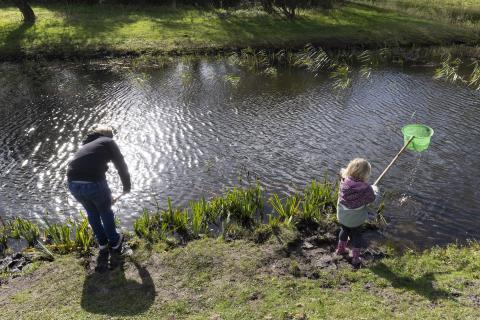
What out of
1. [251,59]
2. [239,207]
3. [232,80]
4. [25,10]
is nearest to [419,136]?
[239,207]

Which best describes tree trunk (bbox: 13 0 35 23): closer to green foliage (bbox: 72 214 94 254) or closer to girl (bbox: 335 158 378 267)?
green foliage (bbox: 72 214 94 254)

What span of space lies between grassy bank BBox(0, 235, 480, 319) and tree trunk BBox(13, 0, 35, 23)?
88.6 ft

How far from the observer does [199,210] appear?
8.91 metres

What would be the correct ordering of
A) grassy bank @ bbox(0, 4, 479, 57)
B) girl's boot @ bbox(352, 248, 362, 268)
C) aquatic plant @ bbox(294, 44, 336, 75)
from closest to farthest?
1. girl's boot @ bbox(352, 248, 362, 268)
2. aquatic plant @ bbox(294, 44, 336, 75)
3. grassy bank @ bbox(0, 4, 479, 57)

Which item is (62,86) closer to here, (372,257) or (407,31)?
(372,257)

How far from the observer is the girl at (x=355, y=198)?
7.19 m

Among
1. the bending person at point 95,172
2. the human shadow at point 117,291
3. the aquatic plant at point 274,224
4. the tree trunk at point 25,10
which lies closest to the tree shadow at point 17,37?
the tree trunk at point 25,10

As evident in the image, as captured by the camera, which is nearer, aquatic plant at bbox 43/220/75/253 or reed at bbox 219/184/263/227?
aquatic plant at bbox 43/220/75/253

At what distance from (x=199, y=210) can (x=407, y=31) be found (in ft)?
89.4

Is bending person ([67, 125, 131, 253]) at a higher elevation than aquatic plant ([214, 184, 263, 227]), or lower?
higher

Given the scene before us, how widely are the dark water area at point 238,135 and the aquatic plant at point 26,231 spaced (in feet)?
3.02

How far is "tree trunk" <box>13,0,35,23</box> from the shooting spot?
93.7 feet

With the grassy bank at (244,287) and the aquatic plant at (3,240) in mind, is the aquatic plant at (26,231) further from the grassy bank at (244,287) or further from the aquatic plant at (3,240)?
the grassy bank at (244,287)

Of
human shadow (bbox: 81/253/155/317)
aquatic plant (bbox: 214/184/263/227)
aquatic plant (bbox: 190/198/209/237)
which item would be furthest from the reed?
human shadow (bbox: 81/253/155/317)
